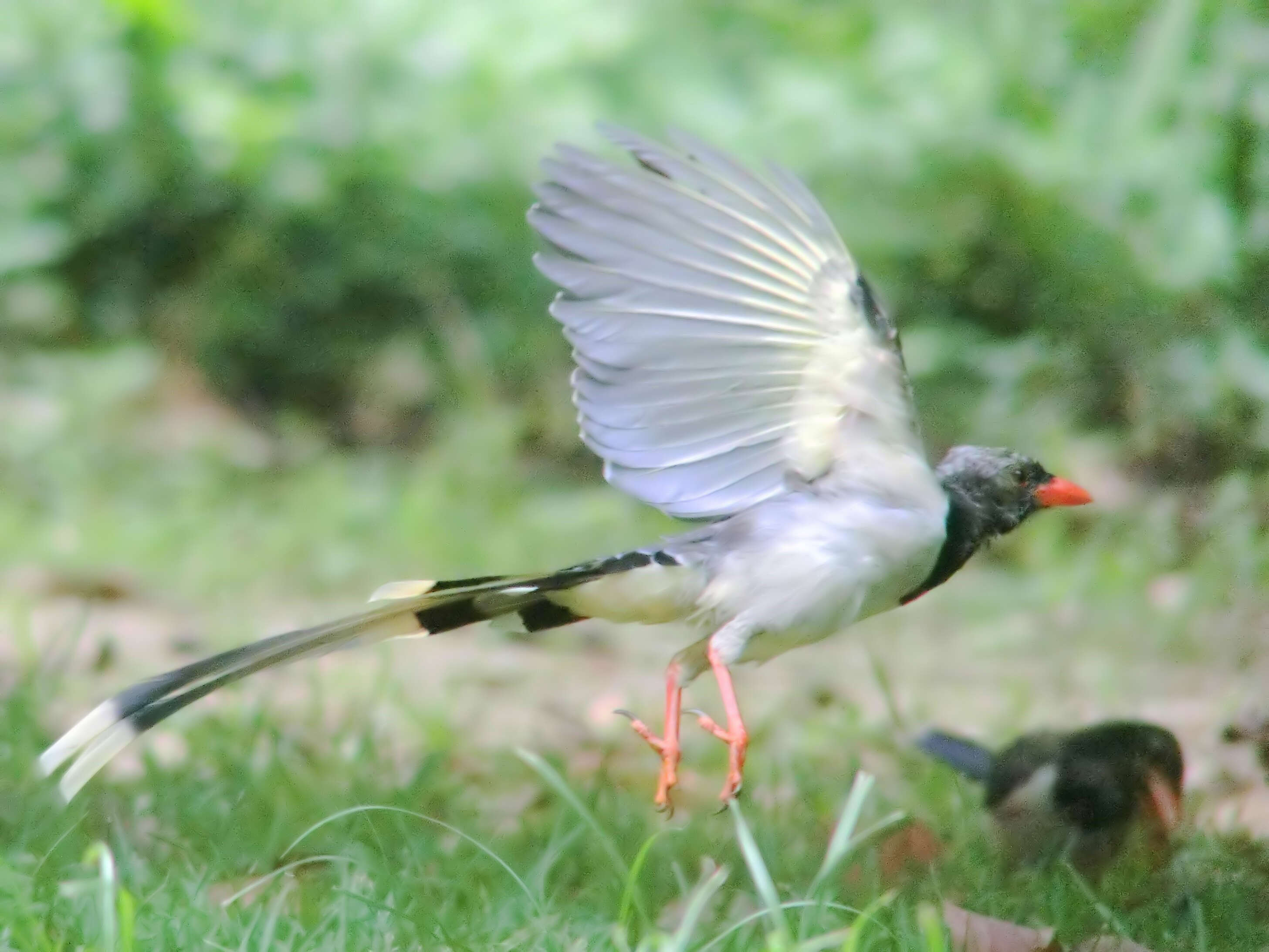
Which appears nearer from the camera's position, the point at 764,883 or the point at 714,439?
the point at 764,883

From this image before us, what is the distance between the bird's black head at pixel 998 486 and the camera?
247cm

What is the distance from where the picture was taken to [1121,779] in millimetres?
2945

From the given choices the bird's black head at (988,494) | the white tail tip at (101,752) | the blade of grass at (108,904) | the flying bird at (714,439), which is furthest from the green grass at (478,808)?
the bird's black head at (988,494)

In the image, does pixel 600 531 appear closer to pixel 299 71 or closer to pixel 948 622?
pixel 948 622

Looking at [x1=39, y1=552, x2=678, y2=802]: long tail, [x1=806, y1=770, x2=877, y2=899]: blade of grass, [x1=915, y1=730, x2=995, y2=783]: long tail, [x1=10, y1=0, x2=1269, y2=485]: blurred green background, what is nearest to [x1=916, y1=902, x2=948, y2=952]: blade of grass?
[x1=806, y1=770, x2=877, y2=899]: blade of grass

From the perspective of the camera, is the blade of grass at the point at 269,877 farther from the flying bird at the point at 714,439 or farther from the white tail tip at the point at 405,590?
the white tail tip at the point at 405,590

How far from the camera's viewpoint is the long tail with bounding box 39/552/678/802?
7.18 feet

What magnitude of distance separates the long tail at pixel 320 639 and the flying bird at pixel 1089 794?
106 centimetres

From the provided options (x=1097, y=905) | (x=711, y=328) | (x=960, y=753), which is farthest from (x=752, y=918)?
(x=960, y=753)

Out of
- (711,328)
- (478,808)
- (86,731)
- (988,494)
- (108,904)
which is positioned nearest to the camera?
(108,904)

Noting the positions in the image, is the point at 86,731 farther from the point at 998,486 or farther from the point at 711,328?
the point at 998,486

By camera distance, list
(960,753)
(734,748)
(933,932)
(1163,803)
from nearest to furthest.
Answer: (933,932) < (734,748) < (1163,803) < (960,753)

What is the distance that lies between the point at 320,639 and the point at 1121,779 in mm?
1557

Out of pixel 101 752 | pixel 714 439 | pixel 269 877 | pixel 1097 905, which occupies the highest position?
pixel 714 439
